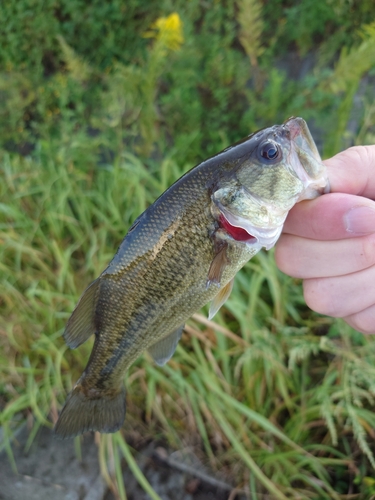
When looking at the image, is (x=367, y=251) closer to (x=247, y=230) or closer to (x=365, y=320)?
(x=365, y=320)

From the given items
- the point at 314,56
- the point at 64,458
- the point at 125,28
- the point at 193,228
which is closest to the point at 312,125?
the point at 314,56

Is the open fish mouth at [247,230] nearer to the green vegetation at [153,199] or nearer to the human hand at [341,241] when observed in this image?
the human hand at [341,241]

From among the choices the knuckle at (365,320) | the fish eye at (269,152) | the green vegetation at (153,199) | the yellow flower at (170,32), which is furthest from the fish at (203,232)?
the yellow flower at (170,32)

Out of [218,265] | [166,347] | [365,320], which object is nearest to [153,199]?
[166,347]

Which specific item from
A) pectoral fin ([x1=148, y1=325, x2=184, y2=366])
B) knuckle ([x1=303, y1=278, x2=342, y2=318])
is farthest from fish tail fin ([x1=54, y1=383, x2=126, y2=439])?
knuckle ([x1=303, y1=278, x2=342, y2=318])

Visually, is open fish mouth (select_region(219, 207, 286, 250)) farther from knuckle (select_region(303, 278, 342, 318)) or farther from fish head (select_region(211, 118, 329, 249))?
knuckle (select_region(303, 278, 342, 318))

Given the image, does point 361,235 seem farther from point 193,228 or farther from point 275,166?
point 193,228
